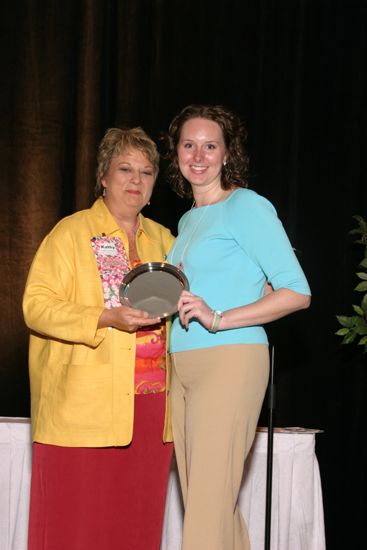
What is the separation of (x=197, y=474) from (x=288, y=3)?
2.38 metres

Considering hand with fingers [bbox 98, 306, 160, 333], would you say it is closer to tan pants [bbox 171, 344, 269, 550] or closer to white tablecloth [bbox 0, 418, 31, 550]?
tan pants [bbox 171, 344, 269, 550]

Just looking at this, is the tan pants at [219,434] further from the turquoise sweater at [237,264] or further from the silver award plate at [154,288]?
the silver award plate at [154,288]

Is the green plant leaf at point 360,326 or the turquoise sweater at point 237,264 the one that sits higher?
the turquoise sweater at point 237,264

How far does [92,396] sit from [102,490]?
31 cm

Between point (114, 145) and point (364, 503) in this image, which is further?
point (364, 503)

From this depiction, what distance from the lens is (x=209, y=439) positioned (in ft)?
6.80

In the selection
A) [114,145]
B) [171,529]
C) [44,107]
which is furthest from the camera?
[44,107]

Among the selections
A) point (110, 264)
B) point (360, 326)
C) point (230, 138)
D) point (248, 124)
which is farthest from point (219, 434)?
point (248, 124)

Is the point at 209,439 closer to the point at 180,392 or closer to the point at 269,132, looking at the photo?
the point at 180,392

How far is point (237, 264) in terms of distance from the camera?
2160mm

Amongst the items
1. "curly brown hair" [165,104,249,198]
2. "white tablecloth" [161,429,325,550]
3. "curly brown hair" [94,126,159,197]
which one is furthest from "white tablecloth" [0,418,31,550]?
"curly brown hair" [165,104,249,198]

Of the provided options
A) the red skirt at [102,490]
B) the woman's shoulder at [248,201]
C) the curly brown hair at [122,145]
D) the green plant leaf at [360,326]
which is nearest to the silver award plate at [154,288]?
the woman's shoulder at [248,201]

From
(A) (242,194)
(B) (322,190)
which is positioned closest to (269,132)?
(B) (322,190)

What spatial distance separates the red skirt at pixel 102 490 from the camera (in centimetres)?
242
